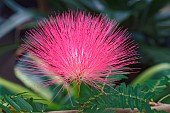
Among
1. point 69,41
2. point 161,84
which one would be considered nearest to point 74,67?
point 69,41

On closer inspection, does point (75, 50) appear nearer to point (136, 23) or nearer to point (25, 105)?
point (25, 105)

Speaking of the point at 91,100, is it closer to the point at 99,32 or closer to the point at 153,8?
the point at 99,32

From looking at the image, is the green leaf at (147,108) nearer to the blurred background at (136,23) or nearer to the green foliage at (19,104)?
the green foliage at (19,104)

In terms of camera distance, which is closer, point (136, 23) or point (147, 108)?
point (147, 108)

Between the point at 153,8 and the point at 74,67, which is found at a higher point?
the point at 153,8

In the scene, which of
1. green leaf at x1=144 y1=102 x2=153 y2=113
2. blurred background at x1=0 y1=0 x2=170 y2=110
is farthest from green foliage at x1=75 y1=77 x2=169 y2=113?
blurred background at x1=0 y1=0 x2=170 y2=110

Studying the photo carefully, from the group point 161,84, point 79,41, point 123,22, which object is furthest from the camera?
point 123,22

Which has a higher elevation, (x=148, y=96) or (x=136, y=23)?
(x=136, y=23)

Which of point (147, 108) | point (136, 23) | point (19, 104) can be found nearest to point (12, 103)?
point (19, 104)

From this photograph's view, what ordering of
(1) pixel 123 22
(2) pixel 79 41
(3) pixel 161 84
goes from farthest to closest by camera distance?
(1) pixel 123 22
(3) pixel 161 84
(2) pixel 79 41

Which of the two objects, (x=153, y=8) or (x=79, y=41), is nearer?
(x=79, y=41)

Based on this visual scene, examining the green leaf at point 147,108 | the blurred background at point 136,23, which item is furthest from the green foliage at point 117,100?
the blurred background at point 136,23
